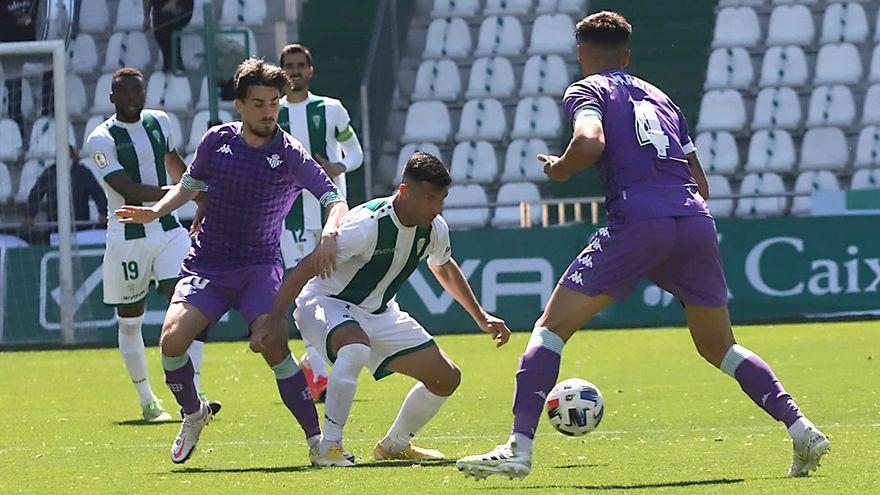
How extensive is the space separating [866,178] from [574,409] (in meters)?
15.0

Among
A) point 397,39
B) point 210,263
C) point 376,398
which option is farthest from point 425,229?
point 397,39

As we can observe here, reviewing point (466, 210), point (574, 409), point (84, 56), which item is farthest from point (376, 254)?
point (84, 56)

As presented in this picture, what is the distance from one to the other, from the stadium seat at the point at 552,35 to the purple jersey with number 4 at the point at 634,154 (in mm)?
16585

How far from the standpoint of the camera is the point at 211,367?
14086 mm

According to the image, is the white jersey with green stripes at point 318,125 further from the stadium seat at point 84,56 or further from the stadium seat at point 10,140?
the stadium seat at point 84,56

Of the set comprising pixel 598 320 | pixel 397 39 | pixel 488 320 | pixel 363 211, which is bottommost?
pixel 598 320

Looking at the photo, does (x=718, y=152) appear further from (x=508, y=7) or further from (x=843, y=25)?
(x=508, y=7)

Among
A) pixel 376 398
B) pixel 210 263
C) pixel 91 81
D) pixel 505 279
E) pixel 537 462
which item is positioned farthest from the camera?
pixel 91 81

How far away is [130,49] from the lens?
22.8 metres

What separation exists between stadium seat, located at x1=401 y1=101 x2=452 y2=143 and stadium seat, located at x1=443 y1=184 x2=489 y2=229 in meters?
1.13

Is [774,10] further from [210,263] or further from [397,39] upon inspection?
[210,263]

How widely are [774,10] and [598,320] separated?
7868mm

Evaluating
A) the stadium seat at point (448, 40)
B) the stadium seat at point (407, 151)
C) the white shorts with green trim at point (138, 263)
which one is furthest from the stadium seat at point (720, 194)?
the white shorts with green trim at point (138, 263)

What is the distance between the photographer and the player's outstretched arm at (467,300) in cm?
758
